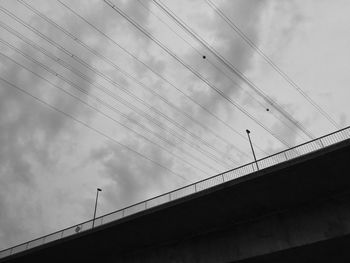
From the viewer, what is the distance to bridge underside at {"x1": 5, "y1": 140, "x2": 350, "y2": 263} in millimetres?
17625

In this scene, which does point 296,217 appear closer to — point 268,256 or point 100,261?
point 268,256

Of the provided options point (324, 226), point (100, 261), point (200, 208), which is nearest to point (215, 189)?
point (200, 208)

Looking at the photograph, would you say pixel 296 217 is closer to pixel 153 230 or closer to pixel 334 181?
pixel 334 181

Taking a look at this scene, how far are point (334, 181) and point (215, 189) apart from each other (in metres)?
6.57

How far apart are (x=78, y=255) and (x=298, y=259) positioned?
1780 centimetres

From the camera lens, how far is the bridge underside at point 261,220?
17.6m

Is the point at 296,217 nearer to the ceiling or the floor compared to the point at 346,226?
nearer to the ceiling

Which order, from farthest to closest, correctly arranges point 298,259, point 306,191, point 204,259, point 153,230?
point 153,230 → point 204,259 → point 298,259 → point 306,191

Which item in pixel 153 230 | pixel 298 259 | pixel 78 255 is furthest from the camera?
pixel 78 255

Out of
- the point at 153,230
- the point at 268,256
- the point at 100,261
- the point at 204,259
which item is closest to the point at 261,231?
the point at 268,256

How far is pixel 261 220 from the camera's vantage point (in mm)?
20203

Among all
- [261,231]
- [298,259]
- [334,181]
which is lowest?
[298,259]

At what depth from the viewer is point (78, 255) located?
27562 millimetres

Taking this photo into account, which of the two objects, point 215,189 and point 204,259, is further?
point 204,259
